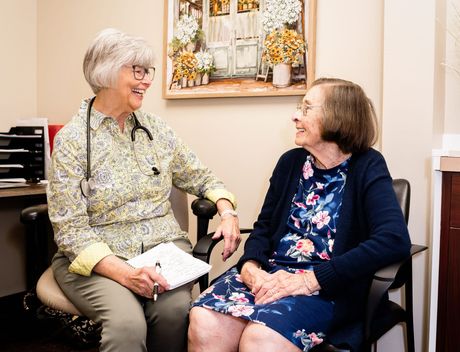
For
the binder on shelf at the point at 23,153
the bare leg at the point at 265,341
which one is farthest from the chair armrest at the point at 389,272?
the binder on shelf at the point at 23,153

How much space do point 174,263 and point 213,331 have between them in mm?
278

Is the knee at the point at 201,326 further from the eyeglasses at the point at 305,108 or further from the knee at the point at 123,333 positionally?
the eyeglasses at the point at 305,108

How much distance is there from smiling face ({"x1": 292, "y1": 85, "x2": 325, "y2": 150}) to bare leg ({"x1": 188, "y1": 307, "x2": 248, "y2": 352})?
63 cm

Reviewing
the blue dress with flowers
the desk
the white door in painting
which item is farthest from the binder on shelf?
the blue dress with flowers

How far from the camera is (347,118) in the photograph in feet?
5.09

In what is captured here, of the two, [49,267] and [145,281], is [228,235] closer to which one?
[145,281]

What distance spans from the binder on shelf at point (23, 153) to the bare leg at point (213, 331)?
1.46 m

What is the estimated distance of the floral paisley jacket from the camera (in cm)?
153

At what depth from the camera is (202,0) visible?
7.88 feet

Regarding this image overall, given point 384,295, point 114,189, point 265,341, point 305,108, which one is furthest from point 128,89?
point 384,295

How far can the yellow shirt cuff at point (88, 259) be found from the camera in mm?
1487

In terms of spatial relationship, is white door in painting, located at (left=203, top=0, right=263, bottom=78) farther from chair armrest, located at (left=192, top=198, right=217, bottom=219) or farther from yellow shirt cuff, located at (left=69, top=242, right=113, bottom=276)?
yellow shirt cuff, located at (left=69, top=242, right=113, bottom=276)

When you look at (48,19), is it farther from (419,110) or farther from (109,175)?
(419,110)

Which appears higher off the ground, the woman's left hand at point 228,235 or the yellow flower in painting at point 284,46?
the yellow flower in painting at point 284,46
